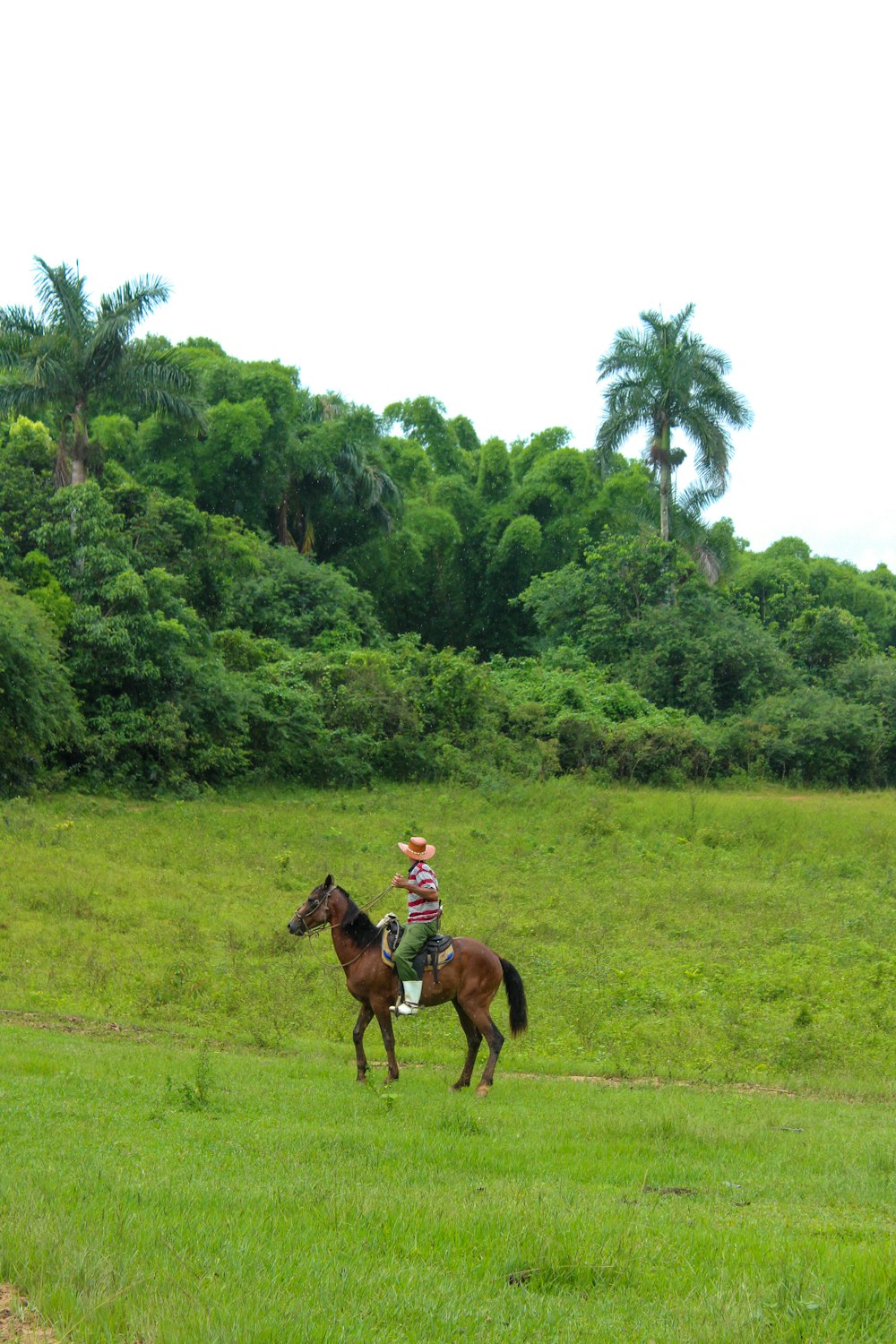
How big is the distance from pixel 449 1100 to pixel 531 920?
861cm

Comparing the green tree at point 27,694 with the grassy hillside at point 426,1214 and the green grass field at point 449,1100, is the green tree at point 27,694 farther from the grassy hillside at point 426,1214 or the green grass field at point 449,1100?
the grassy hillside at point 426,1214

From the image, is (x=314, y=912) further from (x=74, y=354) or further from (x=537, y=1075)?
(x=74, y=354)

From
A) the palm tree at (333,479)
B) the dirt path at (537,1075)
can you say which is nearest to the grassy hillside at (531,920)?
the dirt path at (537,1075)

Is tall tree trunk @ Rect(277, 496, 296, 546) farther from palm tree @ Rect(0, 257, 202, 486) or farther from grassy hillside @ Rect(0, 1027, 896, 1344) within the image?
grassy hillside @ Rect(0, 1027, 896, 1344)

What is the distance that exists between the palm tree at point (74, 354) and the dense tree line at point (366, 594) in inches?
2.8

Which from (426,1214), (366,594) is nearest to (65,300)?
(366,594)

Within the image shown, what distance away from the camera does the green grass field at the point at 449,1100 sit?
465cm

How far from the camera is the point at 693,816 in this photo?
28297 mm

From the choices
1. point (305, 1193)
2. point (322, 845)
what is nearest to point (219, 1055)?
point (305, 1193)

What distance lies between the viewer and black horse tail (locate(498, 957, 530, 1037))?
11055 millimetres

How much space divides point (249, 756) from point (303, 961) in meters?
16.0

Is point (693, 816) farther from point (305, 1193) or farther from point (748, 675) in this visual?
point (305, 1193)

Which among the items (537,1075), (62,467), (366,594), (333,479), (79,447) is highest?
(333,479)

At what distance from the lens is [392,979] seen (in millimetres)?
10977
